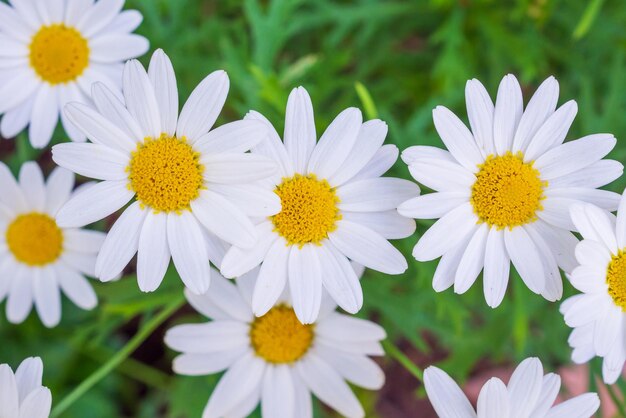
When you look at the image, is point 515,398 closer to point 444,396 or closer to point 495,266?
point 444,396

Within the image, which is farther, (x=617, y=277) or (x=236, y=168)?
(x=617, y=277)

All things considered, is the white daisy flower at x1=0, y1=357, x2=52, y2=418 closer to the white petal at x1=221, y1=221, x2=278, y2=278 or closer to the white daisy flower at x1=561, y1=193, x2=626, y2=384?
the white petal at x1=221, y1=221, x2=278, y2=278

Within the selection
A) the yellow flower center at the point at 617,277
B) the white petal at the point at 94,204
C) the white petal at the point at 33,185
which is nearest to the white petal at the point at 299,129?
the white petal at the point at 94,204

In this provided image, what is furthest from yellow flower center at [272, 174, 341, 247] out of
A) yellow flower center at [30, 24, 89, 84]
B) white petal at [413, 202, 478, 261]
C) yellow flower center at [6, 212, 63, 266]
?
yellow flower center at [6, 212, 63, 266]

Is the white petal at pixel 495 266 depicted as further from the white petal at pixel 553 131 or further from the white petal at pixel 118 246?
the white petal at pixel 118 246

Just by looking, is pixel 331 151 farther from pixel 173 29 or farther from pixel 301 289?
pixel 173 29

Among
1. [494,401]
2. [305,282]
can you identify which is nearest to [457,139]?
[305,282]
